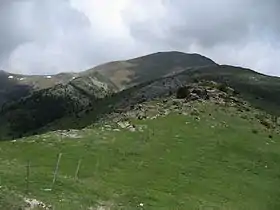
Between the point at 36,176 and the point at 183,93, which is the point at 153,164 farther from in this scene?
the point at 183,93

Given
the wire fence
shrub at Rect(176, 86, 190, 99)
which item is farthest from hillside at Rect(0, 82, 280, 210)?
shrub at Rect(176, 86, 190, 99)

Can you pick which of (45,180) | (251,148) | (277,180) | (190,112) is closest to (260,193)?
(277,180)

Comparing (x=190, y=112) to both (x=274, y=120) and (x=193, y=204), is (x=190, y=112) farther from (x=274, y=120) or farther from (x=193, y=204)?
(x=193, y=204)

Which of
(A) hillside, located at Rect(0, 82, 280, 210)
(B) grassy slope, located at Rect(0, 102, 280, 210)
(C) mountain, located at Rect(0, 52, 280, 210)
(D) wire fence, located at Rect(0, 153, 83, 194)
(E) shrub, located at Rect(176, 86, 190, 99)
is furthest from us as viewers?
(E) shrub, located at Rect(176, 86, 190, 99)

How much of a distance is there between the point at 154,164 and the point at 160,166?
2.33ft

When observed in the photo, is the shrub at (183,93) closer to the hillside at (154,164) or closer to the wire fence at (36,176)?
the hillside at (154,164)

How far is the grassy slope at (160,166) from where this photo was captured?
39.3 m

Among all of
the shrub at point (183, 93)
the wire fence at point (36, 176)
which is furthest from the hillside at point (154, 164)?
the shrub at point (183, 93)

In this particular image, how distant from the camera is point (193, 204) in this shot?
135ft

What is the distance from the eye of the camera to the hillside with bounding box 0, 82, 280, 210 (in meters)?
38.3

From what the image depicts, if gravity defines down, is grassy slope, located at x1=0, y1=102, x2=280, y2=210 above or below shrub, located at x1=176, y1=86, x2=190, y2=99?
below

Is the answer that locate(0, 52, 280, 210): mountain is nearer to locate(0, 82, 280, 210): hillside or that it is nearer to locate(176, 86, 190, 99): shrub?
locate(0, 82, 280, 210): hillside

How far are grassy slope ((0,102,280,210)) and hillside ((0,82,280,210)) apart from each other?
8 cm

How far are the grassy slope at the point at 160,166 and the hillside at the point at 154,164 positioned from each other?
0.08 meters
